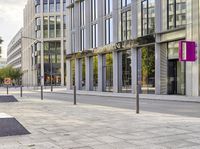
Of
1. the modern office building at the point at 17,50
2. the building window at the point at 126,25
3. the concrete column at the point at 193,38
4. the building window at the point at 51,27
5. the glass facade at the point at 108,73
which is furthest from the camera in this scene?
the modern office building at the point at 17,50

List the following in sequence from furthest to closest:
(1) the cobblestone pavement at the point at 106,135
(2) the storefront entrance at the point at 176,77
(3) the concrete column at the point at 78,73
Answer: (3) the concrete column at the point at 78,73 < (2) the storefront entrance at the point at 176,77 < (1) the cobblestone pavement at the point at 106,135

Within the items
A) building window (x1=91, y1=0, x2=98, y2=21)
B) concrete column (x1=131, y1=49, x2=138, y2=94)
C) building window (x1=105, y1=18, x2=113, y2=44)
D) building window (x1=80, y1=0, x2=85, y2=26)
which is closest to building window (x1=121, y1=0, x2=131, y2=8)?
building window (x1=105, y1=18, x2=113, y2=44)

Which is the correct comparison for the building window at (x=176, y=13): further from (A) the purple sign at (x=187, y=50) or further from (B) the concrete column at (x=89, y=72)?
(B) the concrete column at (x=89, y=72)

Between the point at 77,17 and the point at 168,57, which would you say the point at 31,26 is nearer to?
the point at 77,17

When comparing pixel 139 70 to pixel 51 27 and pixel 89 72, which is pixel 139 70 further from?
pixel 51 27

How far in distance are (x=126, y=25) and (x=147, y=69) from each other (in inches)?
235

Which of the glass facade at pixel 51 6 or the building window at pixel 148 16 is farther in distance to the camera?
the glass facade at pixel 51 6

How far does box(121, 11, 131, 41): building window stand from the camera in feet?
128

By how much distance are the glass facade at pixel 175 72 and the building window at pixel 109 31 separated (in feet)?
38.7

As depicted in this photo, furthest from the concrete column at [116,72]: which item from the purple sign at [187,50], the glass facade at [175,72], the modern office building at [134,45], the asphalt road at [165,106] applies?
the purple sign at [187,50]

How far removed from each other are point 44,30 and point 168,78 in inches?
2593

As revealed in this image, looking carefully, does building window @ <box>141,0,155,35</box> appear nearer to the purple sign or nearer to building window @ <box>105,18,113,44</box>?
building window @ <box>105,18,113,44</box>

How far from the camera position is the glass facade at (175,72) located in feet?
103

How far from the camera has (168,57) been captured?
108 feet
